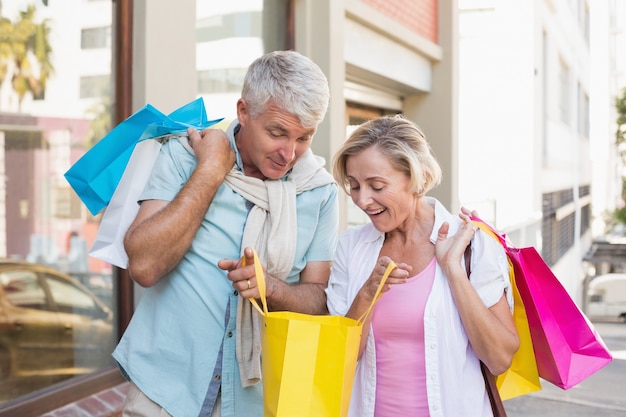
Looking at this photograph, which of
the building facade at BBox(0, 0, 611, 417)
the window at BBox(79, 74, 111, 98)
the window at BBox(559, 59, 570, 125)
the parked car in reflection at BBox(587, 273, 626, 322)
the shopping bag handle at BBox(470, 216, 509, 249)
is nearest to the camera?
the shopping bag handle at BBox(470, 216, 509, 249)

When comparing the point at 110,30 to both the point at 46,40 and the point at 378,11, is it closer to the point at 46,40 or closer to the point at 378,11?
the point at 46,40

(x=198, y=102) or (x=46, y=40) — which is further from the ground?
(x=46, y=40)

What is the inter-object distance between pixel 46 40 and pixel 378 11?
4119mm

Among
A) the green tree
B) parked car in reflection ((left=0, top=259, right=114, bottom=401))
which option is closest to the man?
parked car in reflection ((left=0, top=259, right=114, bottom=401))

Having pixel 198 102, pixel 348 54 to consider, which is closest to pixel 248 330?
pixel 198 102

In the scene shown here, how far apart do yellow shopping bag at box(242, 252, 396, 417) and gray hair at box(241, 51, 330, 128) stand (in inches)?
18.4

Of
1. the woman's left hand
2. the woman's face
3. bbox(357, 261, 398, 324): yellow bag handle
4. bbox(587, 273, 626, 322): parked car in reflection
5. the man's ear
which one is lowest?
bbox(587, 273, 626, 322): parked car in reflection

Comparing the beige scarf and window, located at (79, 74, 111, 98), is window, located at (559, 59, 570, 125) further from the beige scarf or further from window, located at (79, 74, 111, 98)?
the beige scarf

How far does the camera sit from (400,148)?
7.45 ft

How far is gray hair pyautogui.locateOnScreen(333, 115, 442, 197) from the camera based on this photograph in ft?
7.45

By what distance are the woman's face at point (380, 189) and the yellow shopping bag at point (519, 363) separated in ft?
0.84

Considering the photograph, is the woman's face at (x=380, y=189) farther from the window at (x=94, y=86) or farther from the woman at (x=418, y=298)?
the window at (x=94, y=86)

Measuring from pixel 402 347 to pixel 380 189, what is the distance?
19.7 inches

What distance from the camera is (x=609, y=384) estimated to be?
284 inches
